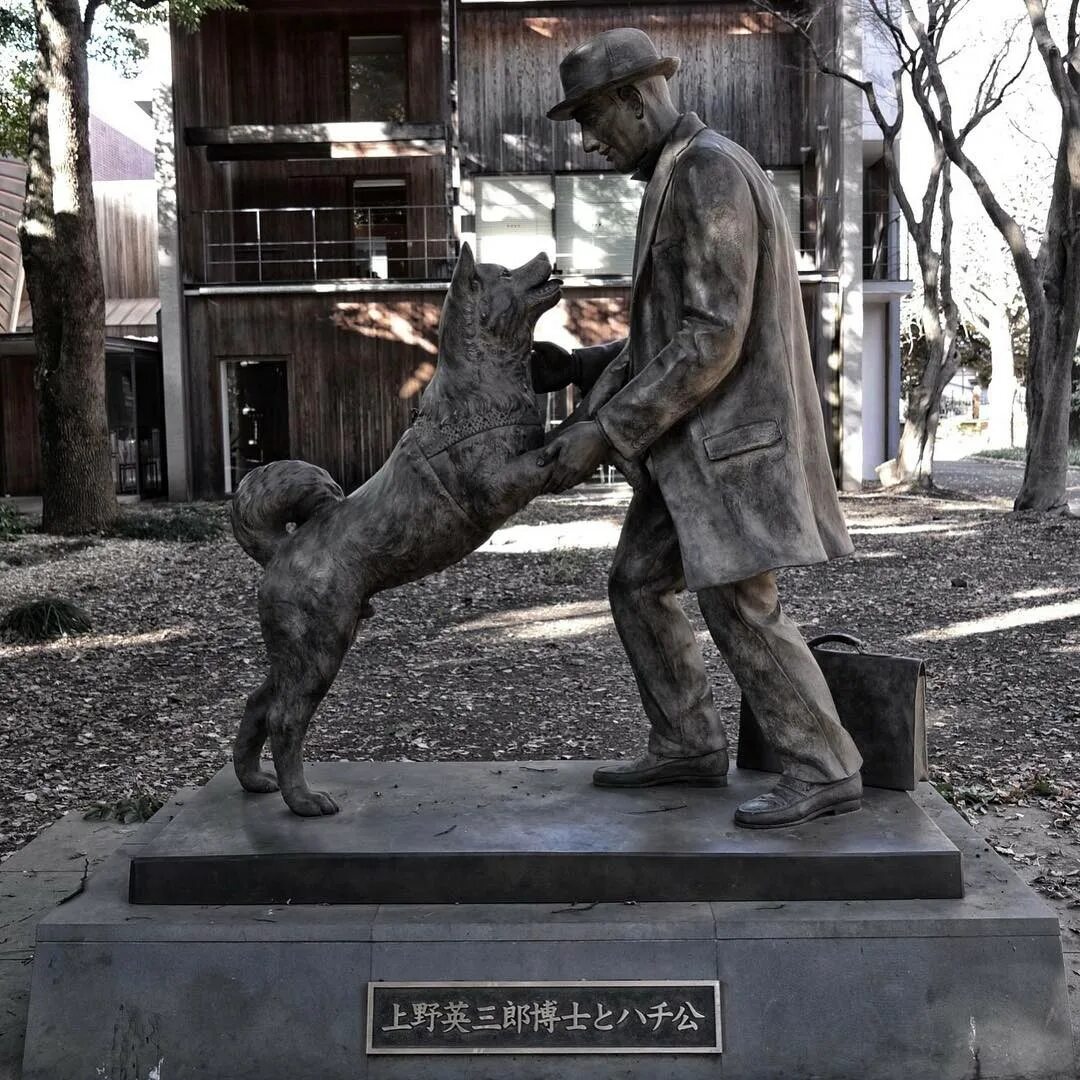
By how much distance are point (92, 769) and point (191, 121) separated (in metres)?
17.7

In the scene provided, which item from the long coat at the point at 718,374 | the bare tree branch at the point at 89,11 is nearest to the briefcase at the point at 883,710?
the long coat at the point at 718,374

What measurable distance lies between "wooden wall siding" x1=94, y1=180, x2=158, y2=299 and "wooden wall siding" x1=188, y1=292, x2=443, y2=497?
8.56 m

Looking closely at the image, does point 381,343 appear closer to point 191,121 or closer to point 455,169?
point 455,169

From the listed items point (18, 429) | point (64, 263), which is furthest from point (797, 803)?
point (18, 429)

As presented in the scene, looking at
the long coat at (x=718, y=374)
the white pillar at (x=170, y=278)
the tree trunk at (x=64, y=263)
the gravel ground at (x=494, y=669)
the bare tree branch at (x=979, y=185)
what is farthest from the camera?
the white pillar at (x=170, y=278)

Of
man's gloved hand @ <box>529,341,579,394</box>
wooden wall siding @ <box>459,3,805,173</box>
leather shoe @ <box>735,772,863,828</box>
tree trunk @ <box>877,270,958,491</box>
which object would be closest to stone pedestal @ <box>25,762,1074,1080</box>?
leather shoe @ <box>735,772,863,828</box>

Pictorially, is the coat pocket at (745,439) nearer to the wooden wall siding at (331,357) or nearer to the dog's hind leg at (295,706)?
the dog's hind leg at (295,706)

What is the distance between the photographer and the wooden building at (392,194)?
21.2 m

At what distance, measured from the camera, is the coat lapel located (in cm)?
346

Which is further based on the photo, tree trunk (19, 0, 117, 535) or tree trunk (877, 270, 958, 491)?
tree trunk (877, 270, 958, 491)

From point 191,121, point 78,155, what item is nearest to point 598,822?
point 78,155

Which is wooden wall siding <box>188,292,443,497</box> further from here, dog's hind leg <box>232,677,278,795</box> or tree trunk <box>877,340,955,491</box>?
dog's hind leg <box>232,677,278,795</box>

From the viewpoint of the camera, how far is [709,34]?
886 inches

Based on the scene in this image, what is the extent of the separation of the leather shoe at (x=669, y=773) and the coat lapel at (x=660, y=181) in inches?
54.9
